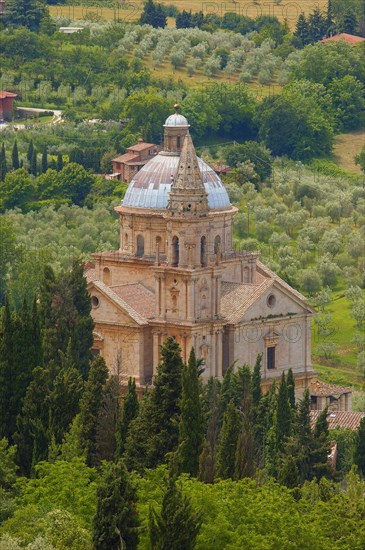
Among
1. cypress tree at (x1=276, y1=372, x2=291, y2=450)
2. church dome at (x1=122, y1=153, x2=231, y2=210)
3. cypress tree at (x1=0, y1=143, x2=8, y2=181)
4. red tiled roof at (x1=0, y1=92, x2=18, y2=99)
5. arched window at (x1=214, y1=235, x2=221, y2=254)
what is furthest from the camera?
red tiled roof at (x1=0, y1=92, x2=18, y2=99)

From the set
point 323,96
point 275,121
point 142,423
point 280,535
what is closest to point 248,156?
point 275,121

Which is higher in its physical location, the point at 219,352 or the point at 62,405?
the point at 62,405

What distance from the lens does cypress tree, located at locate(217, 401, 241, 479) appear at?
87188 millimetres

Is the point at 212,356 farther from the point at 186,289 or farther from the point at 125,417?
the point at 125,417

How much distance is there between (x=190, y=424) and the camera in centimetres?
8850

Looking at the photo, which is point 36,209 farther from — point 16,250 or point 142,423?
point 142,423

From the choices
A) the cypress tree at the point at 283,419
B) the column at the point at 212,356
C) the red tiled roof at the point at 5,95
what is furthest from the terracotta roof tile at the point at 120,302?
the red tiled roof at the point at 5,95

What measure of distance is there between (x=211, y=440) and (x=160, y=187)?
21.2m

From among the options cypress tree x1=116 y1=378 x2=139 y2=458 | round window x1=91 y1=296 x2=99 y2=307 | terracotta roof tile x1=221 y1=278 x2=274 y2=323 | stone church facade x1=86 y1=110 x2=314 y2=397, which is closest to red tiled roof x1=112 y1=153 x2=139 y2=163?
stone church facade x1=86 y1=110 x2=314 y2=397

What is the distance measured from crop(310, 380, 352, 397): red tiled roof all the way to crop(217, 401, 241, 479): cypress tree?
25.0 m

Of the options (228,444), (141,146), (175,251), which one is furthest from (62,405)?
(141,146)

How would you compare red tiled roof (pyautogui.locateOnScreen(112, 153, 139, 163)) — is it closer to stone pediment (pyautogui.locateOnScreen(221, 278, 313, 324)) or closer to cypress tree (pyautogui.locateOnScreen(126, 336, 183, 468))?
stone pediment (pyautogui.locateOnScreen(221, 278, 313, 324))

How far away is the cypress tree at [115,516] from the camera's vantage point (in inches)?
2923

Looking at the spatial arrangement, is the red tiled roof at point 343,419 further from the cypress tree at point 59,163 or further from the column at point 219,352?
the cypress tree at point 59,163
